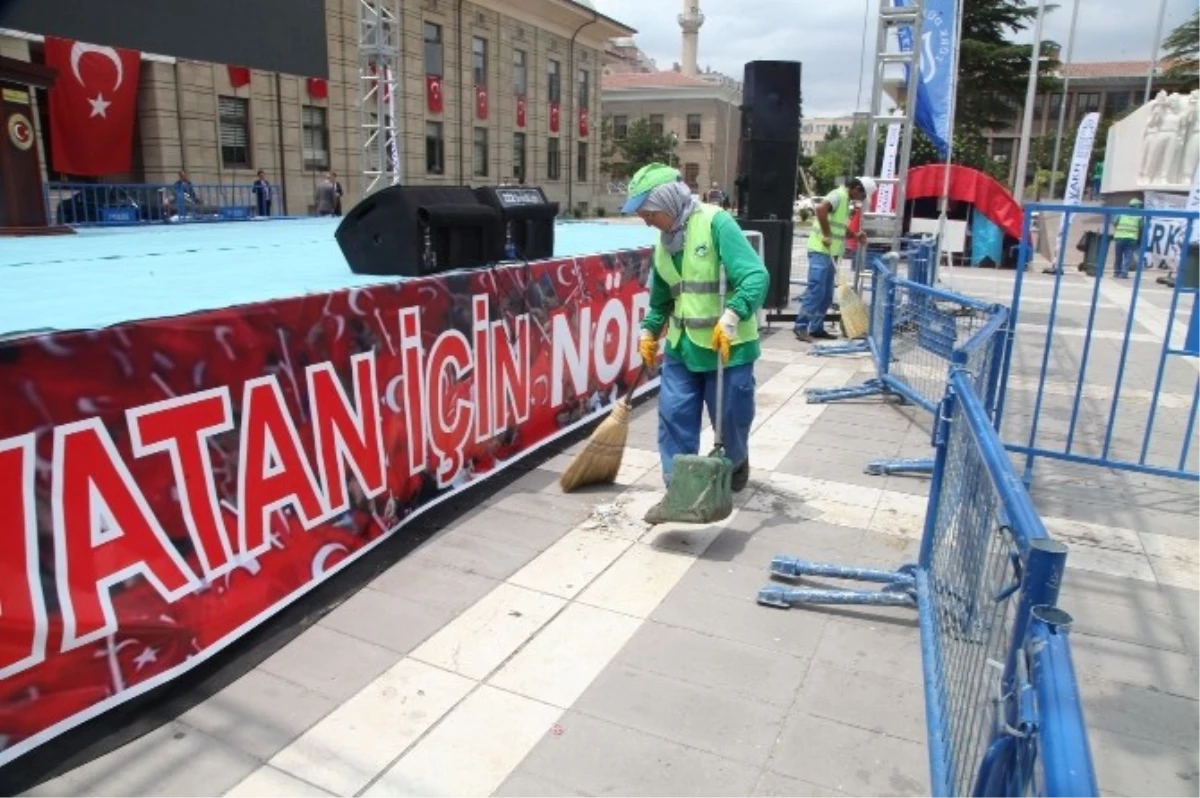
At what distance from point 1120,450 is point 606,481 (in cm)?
388

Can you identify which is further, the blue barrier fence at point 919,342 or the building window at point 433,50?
the building window at point 433,50

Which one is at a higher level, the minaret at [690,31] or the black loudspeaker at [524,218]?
the minaret at [690,31]

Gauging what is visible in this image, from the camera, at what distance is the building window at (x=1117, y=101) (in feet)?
230

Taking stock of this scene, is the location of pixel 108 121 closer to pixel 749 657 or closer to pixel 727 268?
pixel 727 268

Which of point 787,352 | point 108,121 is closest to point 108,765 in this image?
point 787,352

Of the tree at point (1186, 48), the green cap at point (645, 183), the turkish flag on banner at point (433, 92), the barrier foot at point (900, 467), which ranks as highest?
the tree at point (1186, 48)

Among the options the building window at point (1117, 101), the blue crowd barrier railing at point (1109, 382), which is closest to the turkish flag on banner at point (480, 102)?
the blue crowd barrier railing at point (1109, 382)

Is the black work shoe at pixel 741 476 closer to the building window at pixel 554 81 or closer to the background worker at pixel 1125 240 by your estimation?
the background worker at pixel 1125 240

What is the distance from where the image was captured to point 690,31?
81.2m

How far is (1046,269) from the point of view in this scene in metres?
20.4

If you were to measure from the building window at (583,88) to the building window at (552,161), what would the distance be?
9.00 feet

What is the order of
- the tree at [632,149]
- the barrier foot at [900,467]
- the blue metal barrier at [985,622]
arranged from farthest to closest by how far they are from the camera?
the tree at [632,149] < the barrier foot at [900,467] < the blue metal barrier at [985,622]

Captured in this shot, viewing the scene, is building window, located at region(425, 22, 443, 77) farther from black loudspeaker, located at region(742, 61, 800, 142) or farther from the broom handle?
the broom handle

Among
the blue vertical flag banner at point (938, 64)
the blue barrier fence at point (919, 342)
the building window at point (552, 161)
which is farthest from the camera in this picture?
the building window at point (552, 161)
